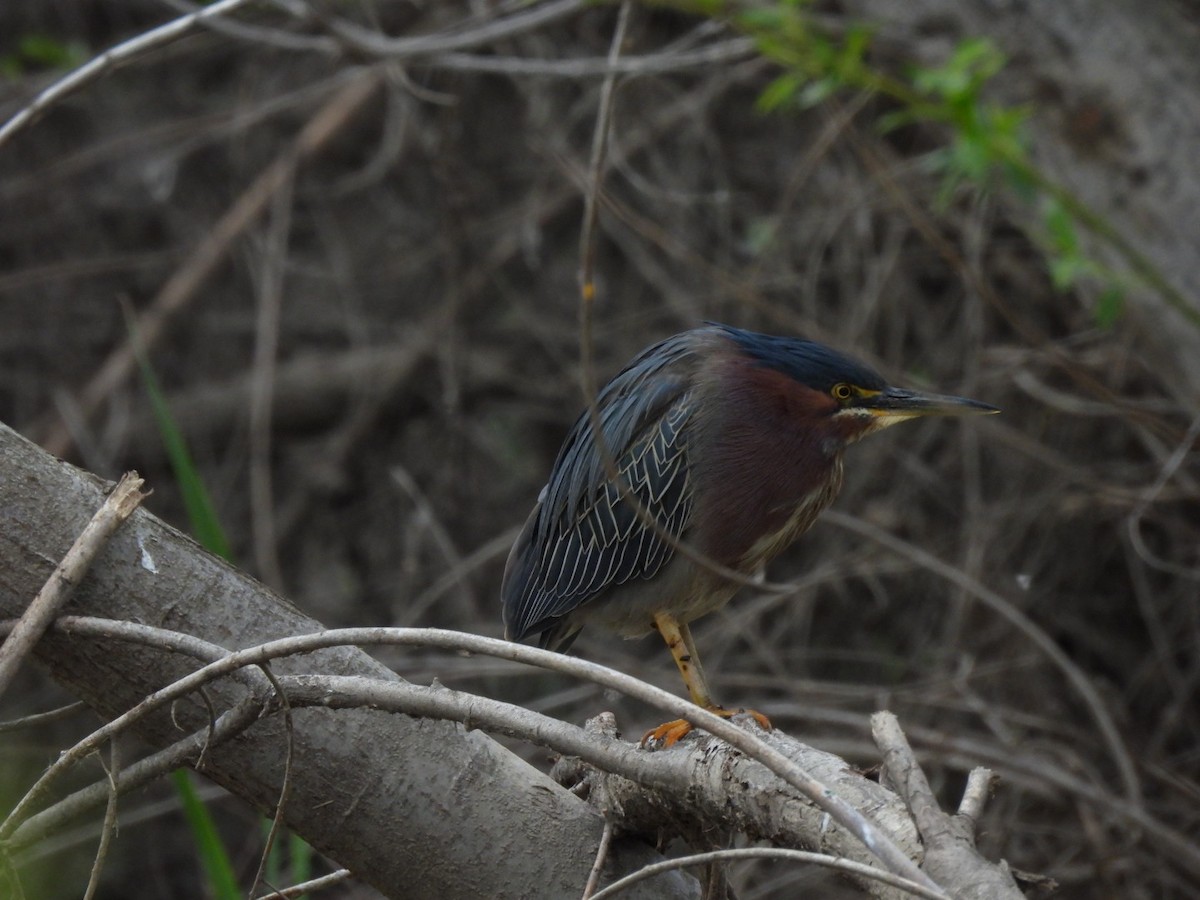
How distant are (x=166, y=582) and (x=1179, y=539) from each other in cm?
272

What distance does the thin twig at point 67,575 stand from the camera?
1.30 meters

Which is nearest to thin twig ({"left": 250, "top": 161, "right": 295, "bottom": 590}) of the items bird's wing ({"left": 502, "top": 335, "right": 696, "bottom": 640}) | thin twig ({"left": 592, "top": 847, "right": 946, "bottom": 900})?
bird's wing ({"left": 502, "top": 335, "right": 696, "bottom": 640})

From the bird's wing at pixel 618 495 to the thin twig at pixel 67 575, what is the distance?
1.22 metres

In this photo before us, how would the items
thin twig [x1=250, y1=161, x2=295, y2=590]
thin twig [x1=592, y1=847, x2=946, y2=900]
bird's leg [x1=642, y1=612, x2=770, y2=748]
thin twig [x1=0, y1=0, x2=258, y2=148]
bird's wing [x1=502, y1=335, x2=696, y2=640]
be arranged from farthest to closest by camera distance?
thin twig [x1=250, y1=161, x2=295, y2=590] → bird's wing [x1=502, y1=335, x2=696, y2=640] → bird's leg [x1=642, y1=612, x2=770, y2=748] → thin twig [x1=0, y1=0, x2=258, y2=148] → thin twig [x1=592, y1=847, x2=946, y2=900]

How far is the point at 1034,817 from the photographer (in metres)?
3.17

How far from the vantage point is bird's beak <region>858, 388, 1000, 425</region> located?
230 centimetres

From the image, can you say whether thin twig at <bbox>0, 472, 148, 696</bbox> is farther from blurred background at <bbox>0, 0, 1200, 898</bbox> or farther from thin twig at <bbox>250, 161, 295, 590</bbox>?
thin twig at <bbox>250, 161, 295, 590</bbox>

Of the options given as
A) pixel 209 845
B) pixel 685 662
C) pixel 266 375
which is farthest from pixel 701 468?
pixel 266 375

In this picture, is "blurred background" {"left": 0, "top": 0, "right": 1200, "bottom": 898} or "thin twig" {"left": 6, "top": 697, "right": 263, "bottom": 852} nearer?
"thin twig" {"left": 6, "top": 697, "right": 263, "bottom": 852}

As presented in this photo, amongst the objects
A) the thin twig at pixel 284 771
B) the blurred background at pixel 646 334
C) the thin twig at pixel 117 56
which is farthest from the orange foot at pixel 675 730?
the thin twig at pixel 117 56

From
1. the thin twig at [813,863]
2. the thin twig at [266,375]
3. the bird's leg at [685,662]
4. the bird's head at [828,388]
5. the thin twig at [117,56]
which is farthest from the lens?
the thin twig at [266,375]

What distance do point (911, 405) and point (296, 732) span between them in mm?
1373

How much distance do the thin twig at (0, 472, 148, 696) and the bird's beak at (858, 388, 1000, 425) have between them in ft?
4.68

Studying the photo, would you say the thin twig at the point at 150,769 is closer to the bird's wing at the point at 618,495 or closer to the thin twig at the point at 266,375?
the bird's wing at the point at 618,495
